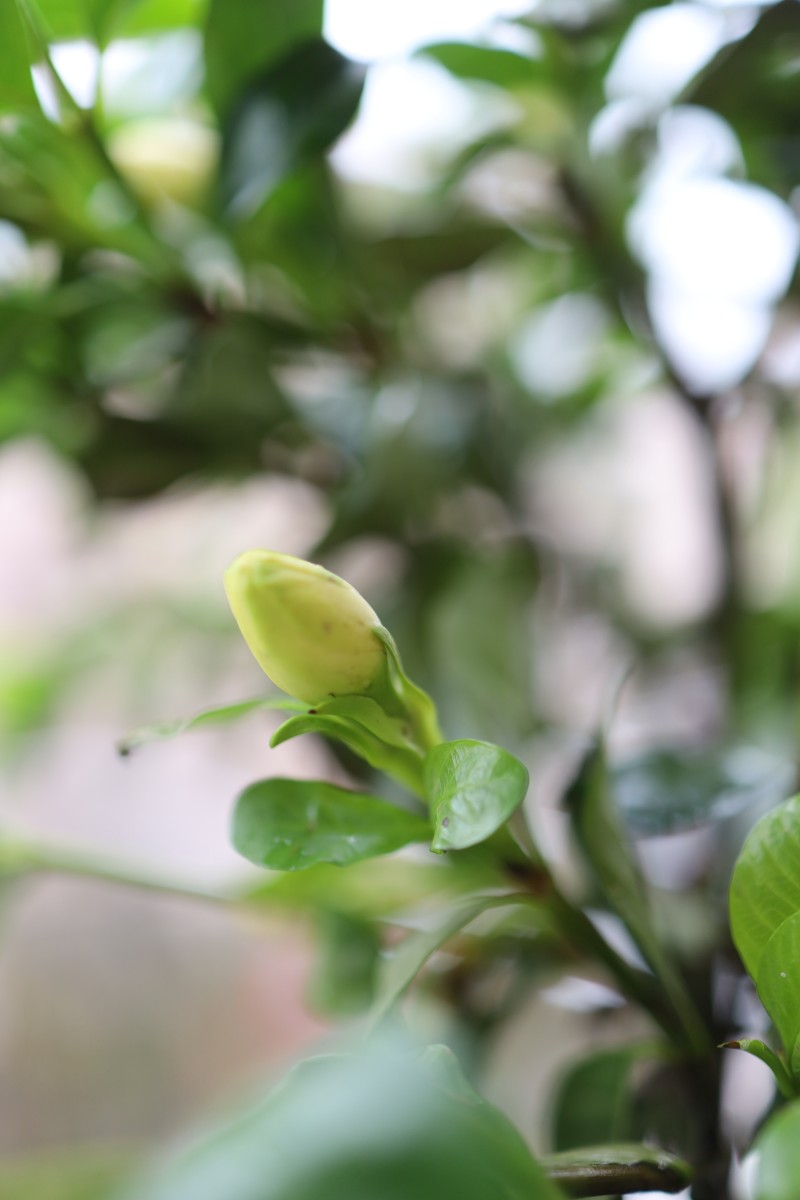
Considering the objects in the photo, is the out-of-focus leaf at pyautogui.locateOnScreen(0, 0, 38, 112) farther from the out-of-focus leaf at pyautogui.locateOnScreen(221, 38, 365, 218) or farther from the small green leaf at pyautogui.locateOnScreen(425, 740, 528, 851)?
the small green leaf at pyautogui.locateOnScreen(425, 740, 528, 851)

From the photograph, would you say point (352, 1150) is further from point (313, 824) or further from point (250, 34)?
point (250, 34)

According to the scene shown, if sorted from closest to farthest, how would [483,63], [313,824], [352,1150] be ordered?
[352,1150] → [313,824] → [483,63]

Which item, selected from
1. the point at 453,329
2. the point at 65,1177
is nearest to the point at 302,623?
the point at 65,1177

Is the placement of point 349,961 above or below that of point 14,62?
below

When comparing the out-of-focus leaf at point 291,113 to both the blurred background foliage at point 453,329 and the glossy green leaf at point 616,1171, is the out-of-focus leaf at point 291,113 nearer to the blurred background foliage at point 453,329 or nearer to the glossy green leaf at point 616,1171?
the blurred background foliage at point 453,329

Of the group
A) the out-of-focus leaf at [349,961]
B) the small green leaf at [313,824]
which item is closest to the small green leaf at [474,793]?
the small green leaf at [313,824]

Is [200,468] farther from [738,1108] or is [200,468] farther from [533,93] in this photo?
[738,1108]
